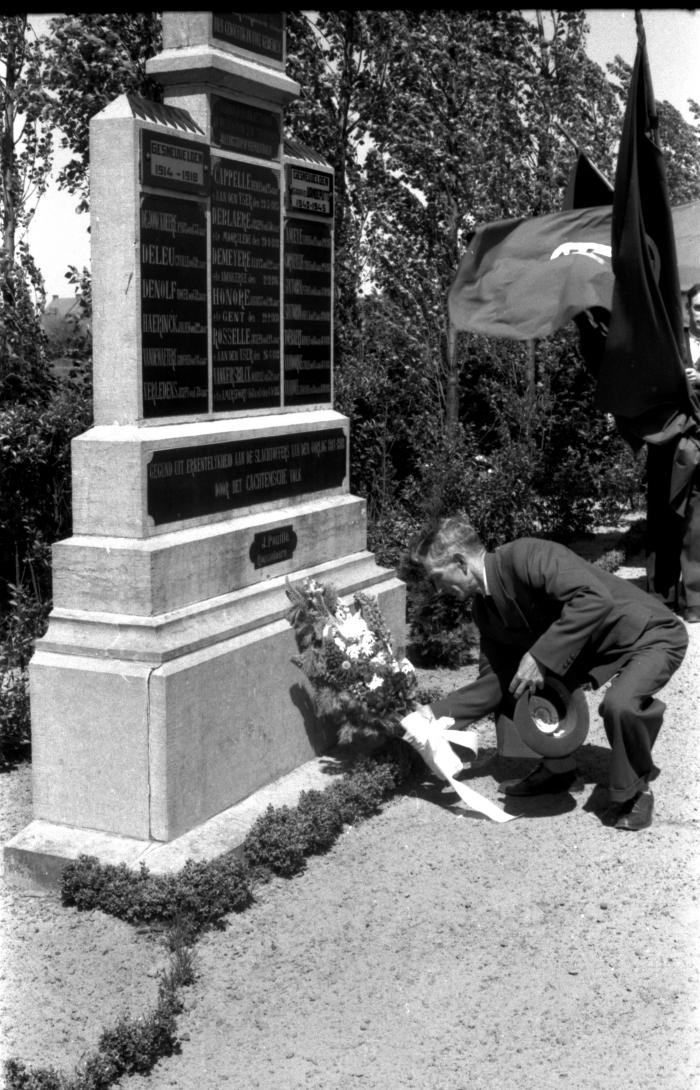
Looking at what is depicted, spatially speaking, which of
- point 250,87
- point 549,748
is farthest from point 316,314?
point 549,748

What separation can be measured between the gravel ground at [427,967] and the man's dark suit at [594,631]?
419mm

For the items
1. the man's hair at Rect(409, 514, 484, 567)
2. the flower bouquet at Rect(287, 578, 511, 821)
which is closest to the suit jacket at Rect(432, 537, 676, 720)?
the man's hair at Rect(409, 514, 484, 567)

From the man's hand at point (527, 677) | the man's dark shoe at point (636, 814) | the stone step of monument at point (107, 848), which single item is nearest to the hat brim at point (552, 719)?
the man's hand at point (527, 677)

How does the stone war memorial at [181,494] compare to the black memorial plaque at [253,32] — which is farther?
the black memorial plaque at [253,32]

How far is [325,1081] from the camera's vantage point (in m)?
3.41

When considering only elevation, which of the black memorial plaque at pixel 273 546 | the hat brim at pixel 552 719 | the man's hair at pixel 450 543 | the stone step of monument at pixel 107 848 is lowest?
the stone step of monument at pixel 107 848

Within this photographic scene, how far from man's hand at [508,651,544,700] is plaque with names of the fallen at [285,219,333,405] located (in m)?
1.93

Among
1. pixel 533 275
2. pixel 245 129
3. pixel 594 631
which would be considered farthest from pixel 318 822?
pixel 533 275

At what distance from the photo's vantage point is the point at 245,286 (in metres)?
5.64

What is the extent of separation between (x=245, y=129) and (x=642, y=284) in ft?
9.35

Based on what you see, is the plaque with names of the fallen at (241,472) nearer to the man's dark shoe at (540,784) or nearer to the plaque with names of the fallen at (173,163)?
the plaque with names of the fallen at (173,163)

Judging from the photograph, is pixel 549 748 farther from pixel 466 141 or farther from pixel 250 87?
pixel 466 141

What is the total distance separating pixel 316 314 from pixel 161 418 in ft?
4.88

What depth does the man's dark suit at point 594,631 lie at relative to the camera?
4.80 metres
